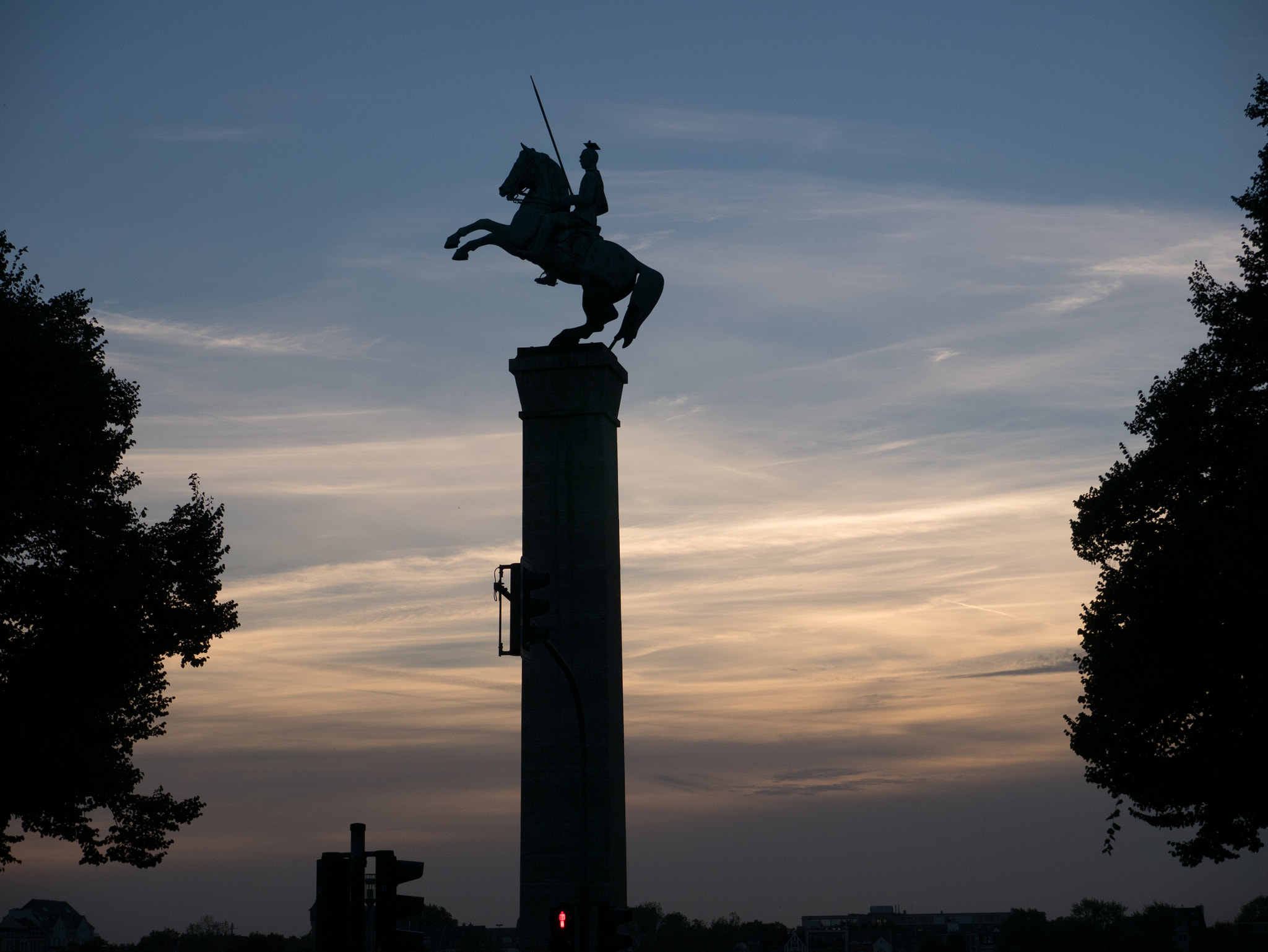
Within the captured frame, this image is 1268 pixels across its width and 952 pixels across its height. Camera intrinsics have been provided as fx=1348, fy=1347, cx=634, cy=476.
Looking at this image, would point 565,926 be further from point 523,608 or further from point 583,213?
point 583,213

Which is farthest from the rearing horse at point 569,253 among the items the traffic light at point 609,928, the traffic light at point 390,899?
the traffic light at point 390,899

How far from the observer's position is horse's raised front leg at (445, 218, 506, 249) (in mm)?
31500

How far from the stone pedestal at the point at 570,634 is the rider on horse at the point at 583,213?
2701mm

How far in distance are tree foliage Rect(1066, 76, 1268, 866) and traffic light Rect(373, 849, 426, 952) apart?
68.0 feet

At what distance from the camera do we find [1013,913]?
158 metres

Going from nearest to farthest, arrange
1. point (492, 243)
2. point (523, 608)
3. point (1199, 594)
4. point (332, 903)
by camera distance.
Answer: point (332, 903), point (523, 608), point (1199, 594), point (492, 243)

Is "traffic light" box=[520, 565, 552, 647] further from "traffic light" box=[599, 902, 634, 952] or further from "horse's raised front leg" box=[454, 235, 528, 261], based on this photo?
"horse's raised front leg" box=[454, 235, 528, 261]

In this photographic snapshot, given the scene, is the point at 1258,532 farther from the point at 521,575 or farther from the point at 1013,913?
the point at 1013,913

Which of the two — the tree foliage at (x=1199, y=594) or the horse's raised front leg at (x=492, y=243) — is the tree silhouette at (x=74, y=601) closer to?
the horse's raised front leg at (x=492, y=243)

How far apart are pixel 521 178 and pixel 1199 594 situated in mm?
17852

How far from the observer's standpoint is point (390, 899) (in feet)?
33.9

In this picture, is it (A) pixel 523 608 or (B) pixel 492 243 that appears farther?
(B) pixel 492 243

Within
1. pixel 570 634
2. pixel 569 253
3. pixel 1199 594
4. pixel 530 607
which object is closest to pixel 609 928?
pixel 530 607

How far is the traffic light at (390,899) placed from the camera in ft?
33.1
